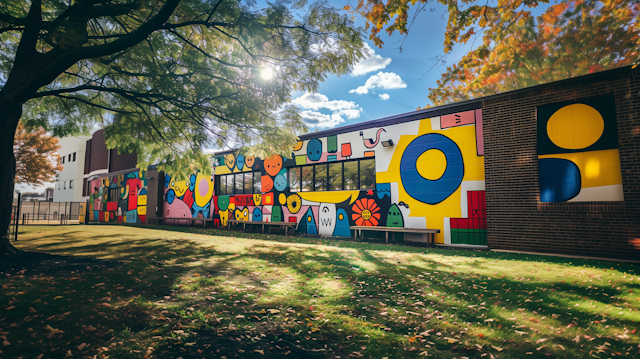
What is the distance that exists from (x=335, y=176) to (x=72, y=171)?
4538cm

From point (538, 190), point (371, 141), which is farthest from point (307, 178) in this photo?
point (538, 190)

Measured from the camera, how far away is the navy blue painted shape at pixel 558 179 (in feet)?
26.3

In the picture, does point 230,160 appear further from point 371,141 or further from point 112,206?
point 112,206

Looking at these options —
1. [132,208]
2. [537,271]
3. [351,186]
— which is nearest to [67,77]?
[351,186]

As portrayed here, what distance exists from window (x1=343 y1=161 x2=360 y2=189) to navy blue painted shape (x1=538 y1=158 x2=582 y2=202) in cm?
639

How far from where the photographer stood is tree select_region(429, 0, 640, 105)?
49.3 feet

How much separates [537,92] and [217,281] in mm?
9871

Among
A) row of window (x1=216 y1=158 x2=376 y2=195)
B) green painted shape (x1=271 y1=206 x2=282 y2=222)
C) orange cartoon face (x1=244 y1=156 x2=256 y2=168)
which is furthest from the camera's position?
orange cartoon face (x1=244 y1=156 x2=256 y2=168)

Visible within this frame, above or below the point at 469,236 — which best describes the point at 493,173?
above

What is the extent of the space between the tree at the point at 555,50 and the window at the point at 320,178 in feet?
27.3

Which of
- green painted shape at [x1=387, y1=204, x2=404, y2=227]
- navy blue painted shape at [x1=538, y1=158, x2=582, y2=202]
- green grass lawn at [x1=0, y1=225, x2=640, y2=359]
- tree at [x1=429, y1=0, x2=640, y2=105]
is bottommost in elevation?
green grass lawn at [x1=0, y1=225, x2=640, y2=359]

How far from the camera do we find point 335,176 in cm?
1352

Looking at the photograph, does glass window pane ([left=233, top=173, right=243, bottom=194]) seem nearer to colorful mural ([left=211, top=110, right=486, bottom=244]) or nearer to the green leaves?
colorful mural ([left=211, top=110, right=486, bottom=244])

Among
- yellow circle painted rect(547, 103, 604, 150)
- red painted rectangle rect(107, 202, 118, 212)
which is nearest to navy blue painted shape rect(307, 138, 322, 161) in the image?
yellow circle painted rect(547, 103, 604, 150)
